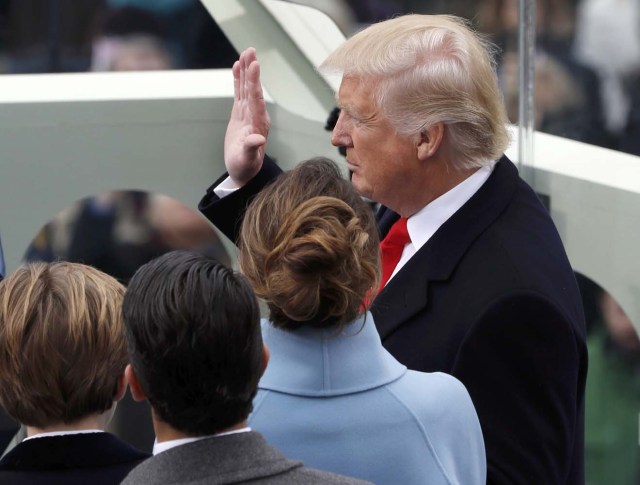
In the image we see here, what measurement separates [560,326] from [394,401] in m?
0.36

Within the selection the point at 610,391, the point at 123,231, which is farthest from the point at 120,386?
the point at 123,231

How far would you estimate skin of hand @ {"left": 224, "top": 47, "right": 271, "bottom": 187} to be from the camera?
2.21 meters

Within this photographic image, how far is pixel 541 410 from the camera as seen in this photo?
1859mm

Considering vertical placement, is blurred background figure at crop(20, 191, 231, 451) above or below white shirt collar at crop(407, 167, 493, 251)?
below

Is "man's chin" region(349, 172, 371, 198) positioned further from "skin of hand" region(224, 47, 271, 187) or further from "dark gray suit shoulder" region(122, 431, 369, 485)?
"dark gray suit shoulder" region(122, 431, 369, 485)

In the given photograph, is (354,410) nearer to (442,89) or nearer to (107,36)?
(442,89)

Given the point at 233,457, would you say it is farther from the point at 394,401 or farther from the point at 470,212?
the point at 470,212

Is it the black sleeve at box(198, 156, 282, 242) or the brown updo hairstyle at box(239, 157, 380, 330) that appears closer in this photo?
the brown updo hairstyle at box(239, 157, 380, 330)

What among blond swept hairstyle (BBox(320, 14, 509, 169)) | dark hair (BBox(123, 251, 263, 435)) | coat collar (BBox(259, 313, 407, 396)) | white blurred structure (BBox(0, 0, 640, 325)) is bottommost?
white blurred structure (BBox(0, 0, 640, 325))

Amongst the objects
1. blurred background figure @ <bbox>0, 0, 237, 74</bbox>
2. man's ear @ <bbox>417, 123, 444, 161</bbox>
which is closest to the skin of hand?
man's ear @ <bbox>417, 123, 444, 161</bbox>

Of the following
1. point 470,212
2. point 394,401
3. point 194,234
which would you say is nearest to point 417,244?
point 470,212

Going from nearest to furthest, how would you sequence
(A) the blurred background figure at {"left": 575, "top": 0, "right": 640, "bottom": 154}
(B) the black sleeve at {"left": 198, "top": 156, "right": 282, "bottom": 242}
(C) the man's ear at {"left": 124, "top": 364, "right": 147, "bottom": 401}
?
(C) the man's ear at {"left": 124, "top": 364, "right": 147, "bottom": 401} → (B) the black sleeve at {"left": 198, "top": 156, "right": 282, "bottom": 242} → (A) the blurred background figure at {"left": 575, "top": 0, "right": 640, "bottom": 154}

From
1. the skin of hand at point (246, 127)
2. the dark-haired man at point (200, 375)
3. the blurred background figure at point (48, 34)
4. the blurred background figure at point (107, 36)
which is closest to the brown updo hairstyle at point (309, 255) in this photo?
the dark-haired man at point (200, 375)

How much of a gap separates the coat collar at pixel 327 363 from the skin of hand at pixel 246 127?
639 mm
